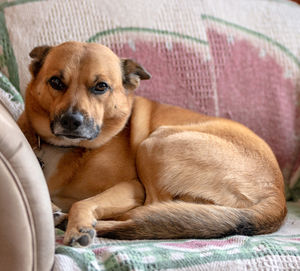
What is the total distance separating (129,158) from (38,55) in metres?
0.56

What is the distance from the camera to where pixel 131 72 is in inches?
81.7

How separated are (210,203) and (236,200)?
0.10 metres

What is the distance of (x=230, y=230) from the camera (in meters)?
1.64

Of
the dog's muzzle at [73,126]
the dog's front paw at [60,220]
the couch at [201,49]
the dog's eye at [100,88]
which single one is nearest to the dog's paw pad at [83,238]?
the dog's front paw at [60,220]

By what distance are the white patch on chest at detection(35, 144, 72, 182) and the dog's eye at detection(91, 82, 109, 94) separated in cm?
29

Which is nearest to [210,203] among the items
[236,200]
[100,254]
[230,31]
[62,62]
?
[236,200]

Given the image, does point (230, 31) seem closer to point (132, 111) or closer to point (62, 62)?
point (132, 111)

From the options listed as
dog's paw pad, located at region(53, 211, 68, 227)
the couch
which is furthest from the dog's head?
dog's paw pad, located at region(53, 211, 68, 227)

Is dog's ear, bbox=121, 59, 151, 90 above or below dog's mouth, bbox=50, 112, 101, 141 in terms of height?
above

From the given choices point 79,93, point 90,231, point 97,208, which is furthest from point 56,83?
point 90,231

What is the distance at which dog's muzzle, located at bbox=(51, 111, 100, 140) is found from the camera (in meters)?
1.75

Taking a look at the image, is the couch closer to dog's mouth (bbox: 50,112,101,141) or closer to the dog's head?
the dog's head

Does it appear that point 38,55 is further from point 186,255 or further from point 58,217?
point 186,255

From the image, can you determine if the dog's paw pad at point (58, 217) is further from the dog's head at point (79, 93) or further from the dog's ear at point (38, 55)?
the dog's ear at point (38, 55)
